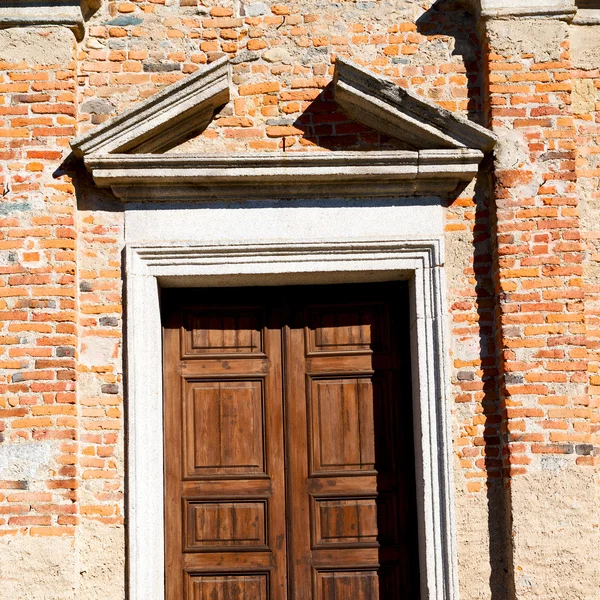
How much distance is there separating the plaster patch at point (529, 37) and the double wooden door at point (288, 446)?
1.60 m

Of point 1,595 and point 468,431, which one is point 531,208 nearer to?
point 468,431

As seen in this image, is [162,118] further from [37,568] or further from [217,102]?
[37,568]

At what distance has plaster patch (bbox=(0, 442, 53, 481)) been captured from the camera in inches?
217

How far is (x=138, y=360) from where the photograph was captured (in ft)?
18.7

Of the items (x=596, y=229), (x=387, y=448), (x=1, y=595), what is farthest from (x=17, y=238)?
(x=596, y=229)

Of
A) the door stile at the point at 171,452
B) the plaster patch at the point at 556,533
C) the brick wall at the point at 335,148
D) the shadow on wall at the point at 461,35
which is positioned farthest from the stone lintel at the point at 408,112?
the plaster patch at the point at 556,533

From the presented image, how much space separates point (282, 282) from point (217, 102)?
1172mm

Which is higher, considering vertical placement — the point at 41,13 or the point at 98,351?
the point at 41,13

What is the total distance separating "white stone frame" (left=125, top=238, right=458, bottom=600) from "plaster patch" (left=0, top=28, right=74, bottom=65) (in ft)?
4.15

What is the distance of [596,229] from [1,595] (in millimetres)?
4081

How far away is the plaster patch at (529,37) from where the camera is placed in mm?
5941

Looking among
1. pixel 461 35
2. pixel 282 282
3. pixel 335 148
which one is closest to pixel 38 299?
pixel 282 282

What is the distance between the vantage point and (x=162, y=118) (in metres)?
5.80

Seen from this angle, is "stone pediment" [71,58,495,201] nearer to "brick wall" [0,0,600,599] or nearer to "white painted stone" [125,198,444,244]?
"white painted stone" [125,198,444,244]
